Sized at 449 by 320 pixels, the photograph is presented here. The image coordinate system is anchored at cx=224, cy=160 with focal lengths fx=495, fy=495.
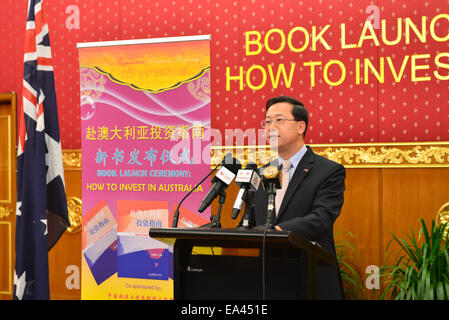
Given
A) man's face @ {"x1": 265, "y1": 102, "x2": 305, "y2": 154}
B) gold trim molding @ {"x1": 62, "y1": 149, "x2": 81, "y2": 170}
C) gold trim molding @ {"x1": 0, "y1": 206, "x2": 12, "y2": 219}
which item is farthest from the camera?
gold trim molding @ {"x1": 0, "y1": 206, "x2": 12, "y2": 219}

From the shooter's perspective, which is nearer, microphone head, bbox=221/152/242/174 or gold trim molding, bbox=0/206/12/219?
microphone head, bbox=221/152/242/174

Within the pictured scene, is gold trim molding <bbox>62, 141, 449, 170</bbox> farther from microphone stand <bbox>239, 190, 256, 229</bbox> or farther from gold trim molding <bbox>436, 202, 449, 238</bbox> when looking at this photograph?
microphone stand <bbox>239, 190, 256, 229</bbox>

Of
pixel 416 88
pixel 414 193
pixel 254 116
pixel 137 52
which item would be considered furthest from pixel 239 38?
pixel 414 193

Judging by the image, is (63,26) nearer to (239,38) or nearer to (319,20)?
(239,38)

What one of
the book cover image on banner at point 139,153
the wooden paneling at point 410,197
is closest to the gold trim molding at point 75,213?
the book cover image on banner at point 139,153

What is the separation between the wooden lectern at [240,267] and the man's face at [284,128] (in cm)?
56

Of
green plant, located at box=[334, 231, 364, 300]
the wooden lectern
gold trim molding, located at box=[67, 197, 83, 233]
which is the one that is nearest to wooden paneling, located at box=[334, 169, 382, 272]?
green plant, located at box=[334, 231, 364, 300]

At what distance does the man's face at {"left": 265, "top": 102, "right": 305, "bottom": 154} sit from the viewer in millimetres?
2395

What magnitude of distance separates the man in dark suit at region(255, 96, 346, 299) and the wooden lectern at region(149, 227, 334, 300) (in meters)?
0.10

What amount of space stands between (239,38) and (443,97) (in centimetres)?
173

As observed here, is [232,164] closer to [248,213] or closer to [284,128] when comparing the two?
[248,213]

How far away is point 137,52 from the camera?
3.82 metres

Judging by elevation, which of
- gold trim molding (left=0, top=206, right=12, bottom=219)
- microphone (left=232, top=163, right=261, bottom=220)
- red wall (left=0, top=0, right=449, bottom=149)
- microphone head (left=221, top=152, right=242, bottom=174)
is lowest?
gold trim molding (left=0, top=206, right=12, bottom=219)

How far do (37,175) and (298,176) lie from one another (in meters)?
1.31
